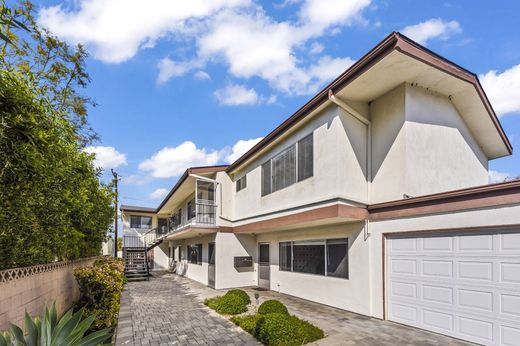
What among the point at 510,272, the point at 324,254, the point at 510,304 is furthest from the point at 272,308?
the point at 510,272

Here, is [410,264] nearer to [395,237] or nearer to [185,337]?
[395,237]

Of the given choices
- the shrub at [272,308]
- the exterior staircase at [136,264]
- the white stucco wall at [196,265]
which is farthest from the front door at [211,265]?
the shrub at [272,308]

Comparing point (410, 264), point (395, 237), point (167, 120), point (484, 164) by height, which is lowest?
point (410, 264)

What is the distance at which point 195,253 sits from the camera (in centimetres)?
1847

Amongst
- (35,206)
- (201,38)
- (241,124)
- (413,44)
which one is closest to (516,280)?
(413,44)

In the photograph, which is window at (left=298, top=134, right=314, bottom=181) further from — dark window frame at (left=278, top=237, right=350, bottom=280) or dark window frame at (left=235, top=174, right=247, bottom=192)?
dark window frame at (left=235, top=174, right=247, bottom=192)

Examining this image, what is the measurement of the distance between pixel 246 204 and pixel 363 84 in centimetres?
780

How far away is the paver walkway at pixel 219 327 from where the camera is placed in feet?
21.7

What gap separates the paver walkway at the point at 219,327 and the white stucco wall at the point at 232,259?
280 cm

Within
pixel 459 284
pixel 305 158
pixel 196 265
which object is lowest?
pixel 196 265

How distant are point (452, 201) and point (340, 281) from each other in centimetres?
411

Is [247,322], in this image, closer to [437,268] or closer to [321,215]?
[321,215]

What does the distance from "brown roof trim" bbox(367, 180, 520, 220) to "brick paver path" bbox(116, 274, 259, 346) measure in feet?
15.4

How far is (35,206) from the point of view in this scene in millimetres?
4398
